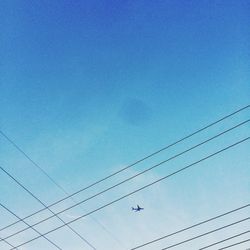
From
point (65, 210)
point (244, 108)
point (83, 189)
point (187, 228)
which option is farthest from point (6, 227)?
point (244, 108)

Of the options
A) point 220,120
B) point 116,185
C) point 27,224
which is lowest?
point 27,224

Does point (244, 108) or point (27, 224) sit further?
point (27, 224)

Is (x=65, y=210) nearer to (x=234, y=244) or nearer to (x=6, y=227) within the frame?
(x=6, y=227)

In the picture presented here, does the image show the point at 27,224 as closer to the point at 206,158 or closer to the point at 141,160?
the point at 141,160

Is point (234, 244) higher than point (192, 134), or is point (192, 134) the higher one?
point (192, 134)

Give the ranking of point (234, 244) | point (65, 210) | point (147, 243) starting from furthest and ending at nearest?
point (65, 210)
point (147, 243)
point (234, 244)

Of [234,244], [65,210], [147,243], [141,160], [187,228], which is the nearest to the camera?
[234,244]

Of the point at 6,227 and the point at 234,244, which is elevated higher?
the point at 6,227

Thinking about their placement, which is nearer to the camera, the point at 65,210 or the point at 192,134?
the point at 192,134

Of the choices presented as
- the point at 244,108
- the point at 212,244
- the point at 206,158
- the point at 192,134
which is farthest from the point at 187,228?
the point at 244,108
